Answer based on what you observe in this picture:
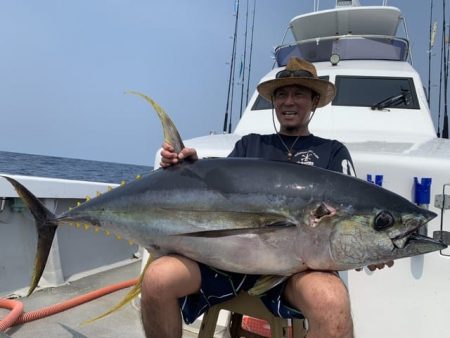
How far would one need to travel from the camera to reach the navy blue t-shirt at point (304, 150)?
6.88ft

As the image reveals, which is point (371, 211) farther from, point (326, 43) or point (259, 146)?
point (326, 43)

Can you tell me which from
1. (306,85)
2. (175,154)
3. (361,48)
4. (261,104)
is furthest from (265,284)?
(361,48)

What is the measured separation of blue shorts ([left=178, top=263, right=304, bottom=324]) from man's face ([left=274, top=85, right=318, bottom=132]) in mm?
876

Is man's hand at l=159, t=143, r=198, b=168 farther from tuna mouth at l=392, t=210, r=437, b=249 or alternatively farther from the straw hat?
tuna mouth at l=392, t=210, r=437, b=249

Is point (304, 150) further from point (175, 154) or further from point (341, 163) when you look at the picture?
point (175, 154)

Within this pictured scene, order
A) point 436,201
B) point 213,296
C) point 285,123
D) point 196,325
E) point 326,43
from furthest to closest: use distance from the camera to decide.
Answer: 1. point 326,43
2. point 196,325
3. point 436,201
4. point 285,123
5. point 213,296

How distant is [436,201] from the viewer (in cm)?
239

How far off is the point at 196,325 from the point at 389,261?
1728 mm

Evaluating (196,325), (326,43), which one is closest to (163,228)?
(196,325)

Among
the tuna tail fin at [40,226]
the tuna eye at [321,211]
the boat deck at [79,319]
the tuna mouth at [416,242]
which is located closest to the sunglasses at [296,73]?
the tuna eye at [321,211]

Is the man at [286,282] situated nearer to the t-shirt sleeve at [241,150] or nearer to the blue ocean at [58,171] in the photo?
the t-shirt sleeve at [241,150]

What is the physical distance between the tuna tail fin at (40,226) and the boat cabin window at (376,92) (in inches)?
120

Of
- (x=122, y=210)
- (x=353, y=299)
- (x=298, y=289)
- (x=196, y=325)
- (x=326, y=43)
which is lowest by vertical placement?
(x=196, y=325)

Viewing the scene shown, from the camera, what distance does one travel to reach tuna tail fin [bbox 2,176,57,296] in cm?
200
